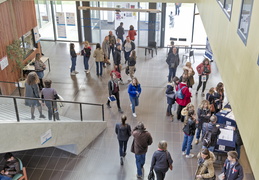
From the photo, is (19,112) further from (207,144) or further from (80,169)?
(207,144)

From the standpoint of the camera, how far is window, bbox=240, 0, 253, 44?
4.25 meters

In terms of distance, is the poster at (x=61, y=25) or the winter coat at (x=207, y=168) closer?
the winter coat at (x=207, y=168)

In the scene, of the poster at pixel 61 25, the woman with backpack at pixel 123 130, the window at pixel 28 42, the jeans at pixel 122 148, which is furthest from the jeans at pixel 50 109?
the poster at pixel 61 25

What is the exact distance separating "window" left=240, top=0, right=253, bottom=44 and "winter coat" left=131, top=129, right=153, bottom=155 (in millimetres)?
3664

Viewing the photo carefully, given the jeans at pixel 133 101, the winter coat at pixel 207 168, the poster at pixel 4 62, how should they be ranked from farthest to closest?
the poster at pixel 4 62 < the jeans at pixel 133 101 < the winter coat at pixel 207 168

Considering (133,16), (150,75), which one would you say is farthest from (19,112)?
(133,16)

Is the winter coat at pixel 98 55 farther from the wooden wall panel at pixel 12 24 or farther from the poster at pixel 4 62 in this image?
the poster at pixel 4 62

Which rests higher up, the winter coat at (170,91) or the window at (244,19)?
the window at (244,19)

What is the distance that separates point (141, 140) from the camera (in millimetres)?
7668

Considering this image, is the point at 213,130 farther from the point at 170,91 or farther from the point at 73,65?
the point at 73,65

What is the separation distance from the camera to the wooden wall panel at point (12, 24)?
11.9m

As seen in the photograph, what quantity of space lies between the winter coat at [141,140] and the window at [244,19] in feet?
12.0

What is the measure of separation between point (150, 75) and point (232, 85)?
9446 mm

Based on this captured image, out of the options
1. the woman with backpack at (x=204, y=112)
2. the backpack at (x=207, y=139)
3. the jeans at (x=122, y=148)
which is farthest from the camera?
the woman with backpack at (x=204, y=112)
